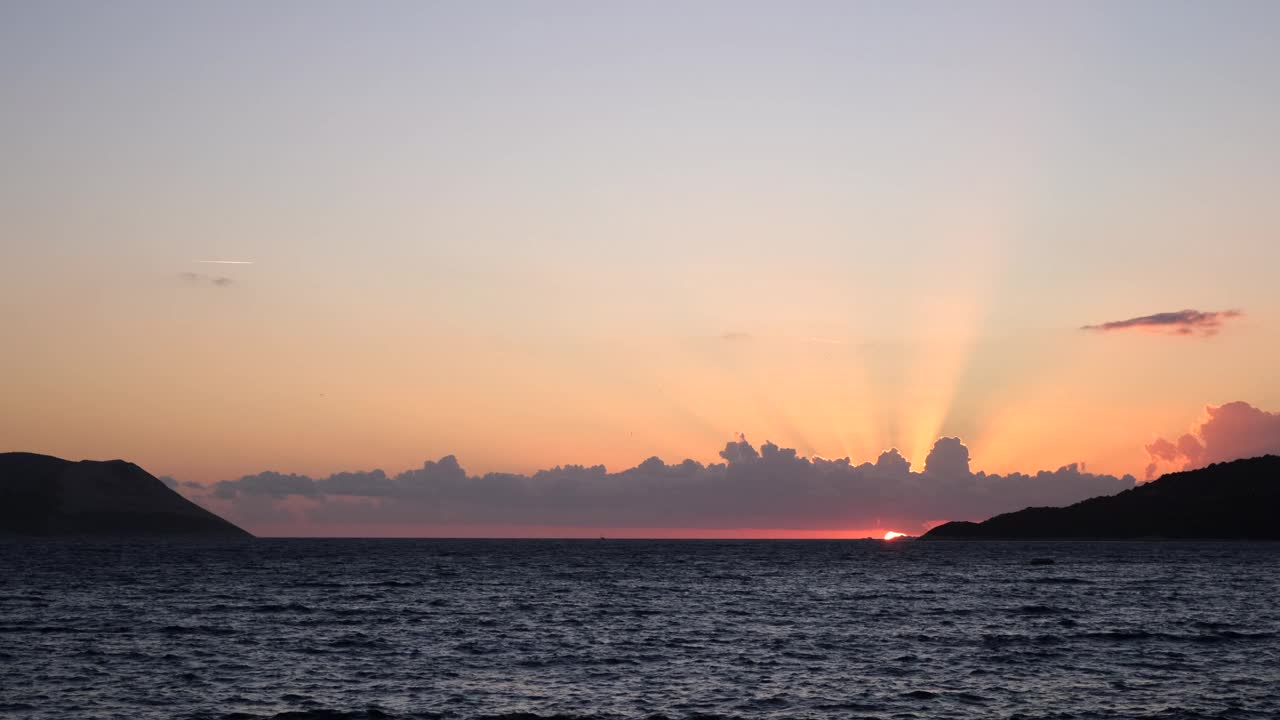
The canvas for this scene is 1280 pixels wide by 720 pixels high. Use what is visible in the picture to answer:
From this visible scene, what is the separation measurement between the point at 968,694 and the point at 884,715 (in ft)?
21.3

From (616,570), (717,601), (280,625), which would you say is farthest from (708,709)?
(616,570)

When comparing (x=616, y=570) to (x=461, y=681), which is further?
(x=616, y=570)

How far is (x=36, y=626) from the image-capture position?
241 feet

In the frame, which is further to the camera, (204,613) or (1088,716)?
(204,613)

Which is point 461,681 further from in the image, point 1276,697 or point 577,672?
point 1276,697

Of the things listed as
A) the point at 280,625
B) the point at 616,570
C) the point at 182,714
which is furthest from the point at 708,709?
the point at 616,570

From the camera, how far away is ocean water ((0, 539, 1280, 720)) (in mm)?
46812

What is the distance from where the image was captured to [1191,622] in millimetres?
79438

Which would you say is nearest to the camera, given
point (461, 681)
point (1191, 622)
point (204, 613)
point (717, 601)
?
point (461, 681)

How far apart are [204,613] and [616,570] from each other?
93.2 metres

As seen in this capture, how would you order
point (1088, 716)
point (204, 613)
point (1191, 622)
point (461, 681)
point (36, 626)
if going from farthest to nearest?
point (204, 613)
point (1191, 622)
point (36, 626)
point (461, 681)
point (1088, 716)

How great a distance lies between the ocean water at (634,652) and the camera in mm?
46812

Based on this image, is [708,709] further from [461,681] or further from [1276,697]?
[1276,697]

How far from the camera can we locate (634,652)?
208 ft
